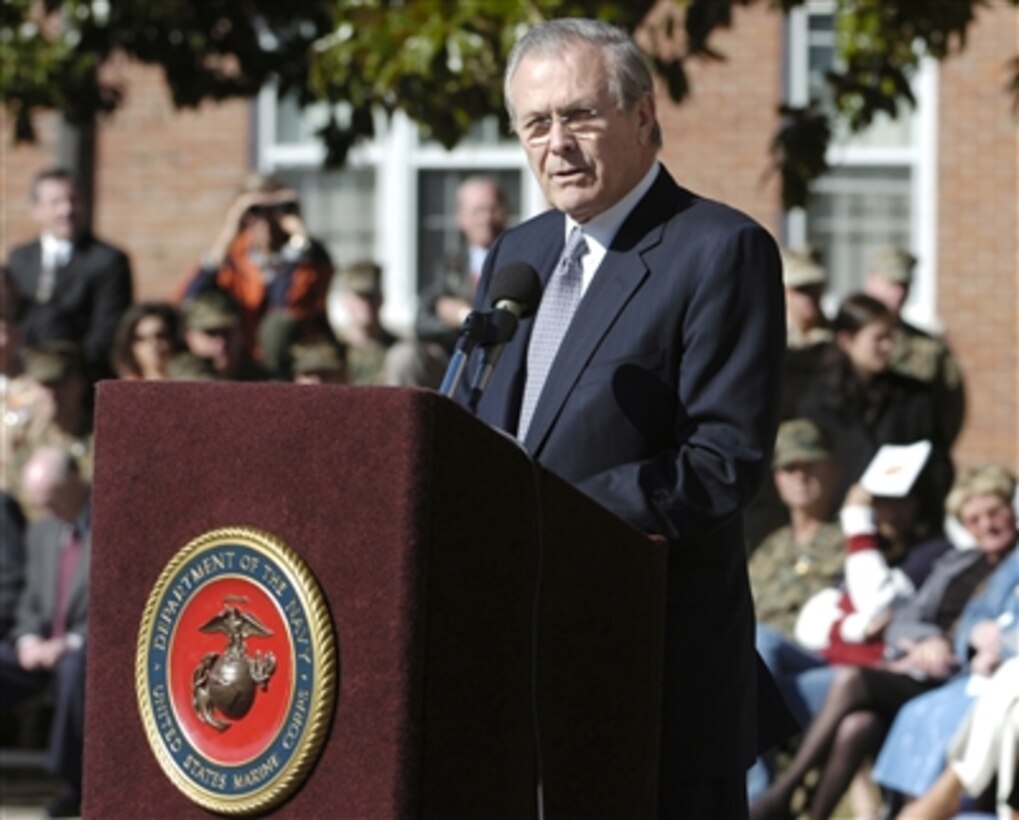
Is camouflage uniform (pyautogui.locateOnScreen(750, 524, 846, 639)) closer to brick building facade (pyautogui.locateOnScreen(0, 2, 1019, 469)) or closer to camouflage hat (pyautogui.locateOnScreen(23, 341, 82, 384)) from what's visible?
camouflage hat (pyautogui.locateOnScreen(23, 341, 82, 384))

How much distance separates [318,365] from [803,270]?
229 cm

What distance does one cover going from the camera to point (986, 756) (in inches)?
320

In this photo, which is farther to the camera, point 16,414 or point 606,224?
point 16,414

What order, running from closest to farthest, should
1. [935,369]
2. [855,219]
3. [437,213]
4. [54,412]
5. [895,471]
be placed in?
[895,471], [935,369], [54,412], [855,219], [437,213]

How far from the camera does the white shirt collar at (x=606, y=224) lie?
4258 mm

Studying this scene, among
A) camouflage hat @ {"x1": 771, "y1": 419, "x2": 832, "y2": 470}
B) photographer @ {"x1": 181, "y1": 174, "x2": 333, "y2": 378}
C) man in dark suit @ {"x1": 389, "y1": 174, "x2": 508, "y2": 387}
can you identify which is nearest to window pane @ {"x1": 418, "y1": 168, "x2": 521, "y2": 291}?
photographer @ {"x1": 181, "y1": 174, "x2": 333, "y2": 378}

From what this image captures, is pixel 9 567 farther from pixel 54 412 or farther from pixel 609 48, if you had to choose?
pixel 609 48

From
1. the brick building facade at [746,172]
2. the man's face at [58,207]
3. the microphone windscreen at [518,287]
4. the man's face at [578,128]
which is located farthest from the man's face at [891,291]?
the microphone windscreen at [518,287]

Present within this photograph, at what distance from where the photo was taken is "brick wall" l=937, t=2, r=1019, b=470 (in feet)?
53.0

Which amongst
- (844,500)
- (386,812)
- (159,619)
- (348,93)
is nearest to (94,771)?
(159,619)

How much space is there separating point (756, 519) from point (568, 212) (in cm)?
618

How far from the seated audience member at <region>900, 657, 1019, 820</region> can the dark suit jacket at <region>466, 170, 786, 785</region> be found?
4.04 metres

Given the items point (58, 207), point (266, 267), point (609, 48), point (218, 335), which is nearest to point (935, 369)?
point (218, 335)

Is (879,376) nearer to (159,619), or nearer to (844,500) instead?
(844,500)
